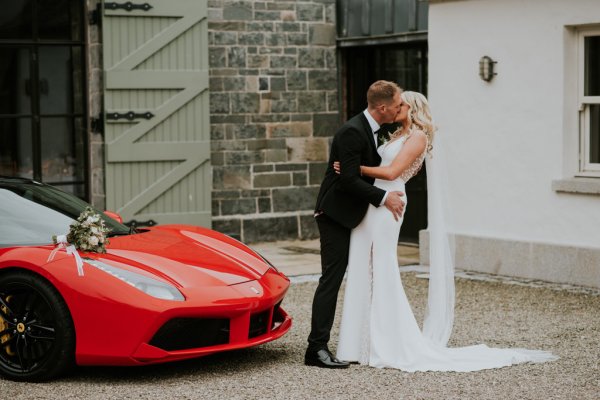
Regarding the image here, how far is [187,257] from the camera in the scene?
702 centimetres

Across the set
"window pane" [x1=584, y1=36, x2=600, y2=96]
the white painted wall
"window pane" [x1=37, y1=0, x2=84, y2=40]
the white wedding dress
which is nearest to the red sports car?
the white wedding dress

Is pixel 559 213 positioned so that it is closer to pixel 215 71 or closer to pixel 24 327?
pixel 215 71

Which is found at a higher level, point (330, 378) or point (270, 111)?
point (270, 111)

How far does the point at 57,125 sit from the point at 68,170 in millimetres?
544

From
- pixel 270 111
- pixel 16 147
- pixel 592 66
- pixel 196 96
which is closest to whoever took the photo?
pixel 592 66

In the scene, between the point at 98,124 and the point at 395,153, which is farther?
the point at 98,124

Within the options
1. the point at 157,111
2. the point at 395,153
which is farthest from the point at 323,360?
the point at 157,111

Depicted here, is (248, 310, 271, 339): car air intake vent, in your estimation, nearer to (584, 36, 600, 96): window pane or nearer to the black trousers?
the black trousers

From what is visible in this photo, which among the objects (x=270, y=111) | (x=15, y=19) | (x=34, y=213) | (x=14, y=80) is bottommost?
(x=34, y=213)

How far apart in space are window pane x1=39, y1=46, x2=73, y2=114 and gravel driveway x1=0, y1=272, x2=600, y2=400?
5.82m

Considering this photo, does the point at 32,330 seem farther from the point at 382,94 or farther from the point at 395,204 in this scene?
the point at 382,94

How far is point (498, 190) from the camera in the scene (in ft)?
37.0

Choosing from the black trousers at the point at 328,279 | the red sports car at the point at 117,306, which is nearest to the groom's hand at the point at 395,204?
the black trousers at the point at 328,279

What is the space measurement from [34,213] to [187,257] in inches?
41.6
